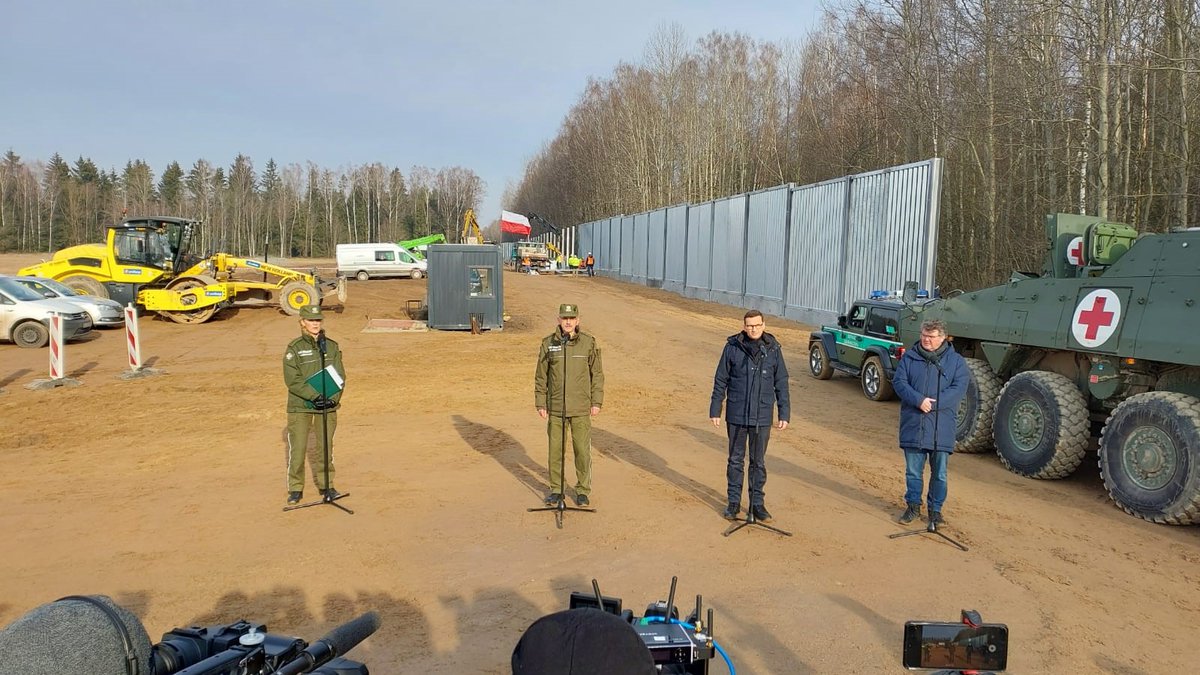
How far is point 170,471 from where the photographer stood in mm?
8461

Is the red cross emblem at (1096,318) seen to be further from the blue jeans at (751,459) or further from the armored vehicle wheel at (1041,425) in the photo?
the blue jeans at (751,459)

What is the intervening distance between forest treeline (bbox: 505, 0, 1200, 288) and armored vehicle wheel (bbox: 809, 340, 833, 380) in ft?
23.8

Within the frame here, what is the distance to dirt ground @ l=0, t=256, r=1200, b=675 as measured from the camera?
4891 mm

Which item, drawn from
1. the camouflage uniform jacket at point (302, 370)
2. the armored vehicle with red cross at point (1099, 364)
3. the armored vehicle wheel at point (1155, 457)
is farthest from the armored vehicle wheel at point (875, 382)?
the camouflage uniform jacket at point (302, 370)

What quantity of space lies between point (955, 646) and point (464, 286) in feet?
62.6

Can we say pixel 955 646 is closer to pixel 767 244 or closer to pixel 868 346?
pixel 868 346

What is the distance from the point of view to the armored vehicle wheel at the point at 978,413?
9406 millimetres

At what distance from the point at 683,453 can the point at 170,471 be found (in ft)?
19.3

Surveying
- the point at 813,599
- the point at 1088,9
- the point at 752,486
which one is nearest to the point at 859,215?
the point at 1088,9

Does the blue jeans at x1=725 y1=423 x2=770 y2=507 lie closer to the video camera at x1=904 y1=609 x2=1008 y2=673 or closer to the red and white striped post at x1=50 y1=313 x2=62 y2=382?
the video camera at x1=904 y1=609 x2=1008 y2=673

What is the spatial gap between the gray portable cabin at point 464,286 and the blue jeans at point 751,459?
1432 centimetres

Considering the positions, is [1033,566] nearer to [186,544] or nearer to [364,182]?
[186,544]

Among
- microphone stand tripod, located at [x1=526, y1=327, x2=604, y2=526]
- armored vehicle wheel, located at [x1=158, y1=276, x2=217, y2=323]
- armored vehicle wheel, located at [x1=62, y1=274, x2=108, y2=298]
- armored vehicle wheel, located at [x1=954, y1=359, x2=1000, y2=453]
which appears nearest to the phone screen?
microphone stand tripod, located at [x1=526, y1=327, x2=604, y2=526]

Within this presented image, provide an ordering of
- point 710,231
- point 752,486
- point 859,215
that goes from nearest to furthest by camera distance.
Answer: point 752,486, point 859,215, point 710,231
